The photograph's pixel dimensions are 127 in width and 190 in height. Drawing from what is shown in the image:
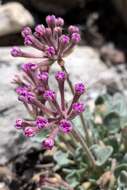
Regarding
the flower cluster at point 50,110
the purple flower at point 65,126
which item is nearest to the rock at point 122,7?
the flower cluster at point 50,110

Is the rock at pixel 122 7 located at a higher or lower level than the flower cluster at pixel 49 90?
higher

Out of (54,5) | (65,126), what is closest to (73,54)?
(54,5)

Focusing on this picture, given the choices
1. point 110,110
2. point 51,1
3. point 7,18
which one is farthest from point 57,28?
point 51,1

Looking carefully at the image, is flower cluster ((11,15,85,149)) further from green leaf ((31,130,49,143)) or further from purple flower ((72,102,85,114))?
green leaf ((31,130,49,143))

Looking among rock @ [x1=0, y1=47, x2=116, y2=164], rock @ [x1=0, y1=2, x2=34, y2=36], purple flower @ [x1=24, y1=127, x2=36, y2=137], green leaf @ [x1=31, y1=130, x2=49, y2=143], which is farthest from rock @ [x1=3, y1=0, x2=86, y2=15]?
purple flower @ [x1=24, y1=127, x2=36, y2=137]

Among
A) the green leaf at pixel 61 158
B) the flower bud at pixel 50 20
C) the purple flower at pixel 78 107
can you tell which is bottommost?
the purple flower at pixel 78 107

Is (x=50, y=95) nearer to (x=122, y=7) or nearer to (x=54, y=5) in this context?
(x=54, y=5)

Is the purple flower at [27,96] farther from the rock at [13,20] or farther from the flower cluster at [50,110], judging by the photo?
Result: the rock at [13,20]

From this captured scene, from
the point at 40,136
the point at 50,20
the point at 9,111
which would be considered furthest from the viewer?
the point at 9,111
